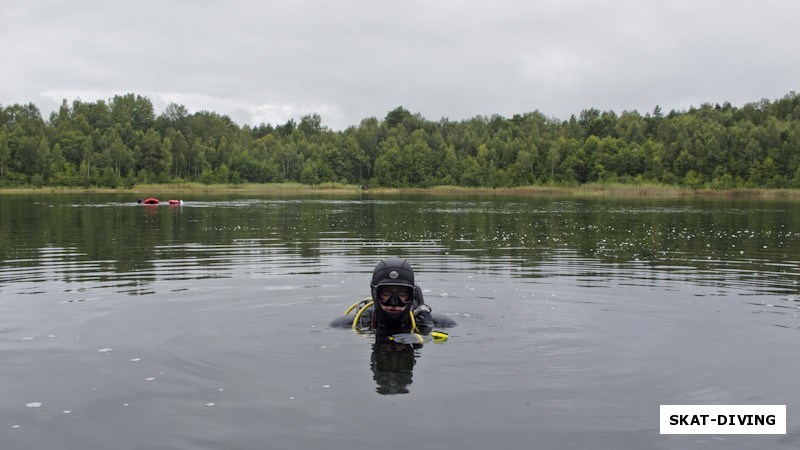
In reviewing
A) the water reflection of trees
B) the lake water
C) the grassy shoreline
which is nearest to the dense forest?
the grassy shoreline

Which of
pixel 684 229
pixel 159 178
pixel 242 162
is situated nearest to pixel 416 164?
pixel 242 162

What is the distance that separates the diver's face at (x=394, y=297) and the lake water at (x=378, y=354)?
35.6 inches

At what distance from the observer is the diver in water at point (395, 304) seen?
13.7 meters

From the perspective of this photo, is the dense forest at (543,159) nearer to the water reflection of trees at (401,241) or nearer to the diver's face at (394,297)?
the water reflection of trees at (401,241)

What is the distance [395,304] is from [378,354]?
1.21 m

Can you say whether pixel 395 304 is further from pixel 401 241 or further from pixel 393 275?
pixel 401 241

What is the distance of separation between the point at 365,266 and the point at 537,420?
16.6 meters

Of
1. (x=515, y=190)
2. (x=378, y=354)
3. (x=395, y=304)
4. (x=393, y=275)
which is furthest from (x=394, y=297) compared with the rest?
(x=515, y=190)

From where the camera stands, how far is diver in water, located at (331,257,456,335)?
13.7 m

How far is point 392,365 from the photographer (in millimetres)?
12438

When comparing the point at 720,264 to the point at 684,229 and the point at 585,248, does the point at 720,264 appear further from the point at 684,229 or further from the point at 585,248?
the point at 684,229

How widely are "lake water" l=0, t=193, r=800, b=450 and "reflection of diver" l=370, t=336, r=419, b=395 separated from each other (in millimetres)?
53

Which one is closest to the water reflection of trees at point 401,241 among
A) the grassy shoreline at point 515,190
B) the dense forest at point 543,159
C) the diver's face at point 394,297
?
the diver's face at point 394,297

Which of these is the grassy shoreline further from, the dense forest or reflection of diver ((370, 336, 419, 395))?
reflection of diver ((370, 336, 419, 395))
